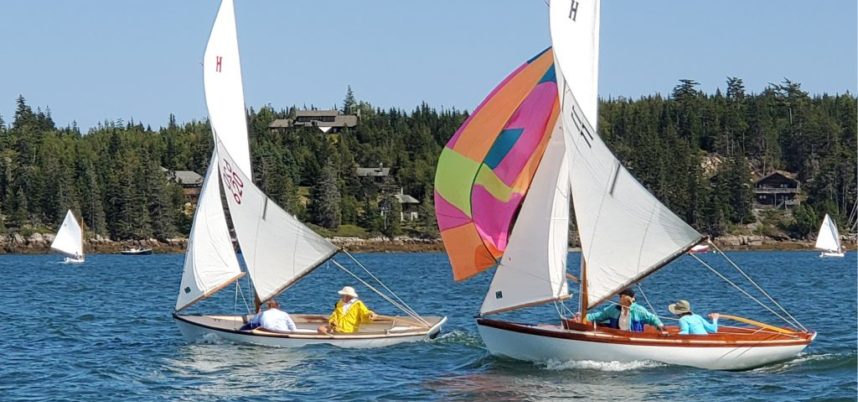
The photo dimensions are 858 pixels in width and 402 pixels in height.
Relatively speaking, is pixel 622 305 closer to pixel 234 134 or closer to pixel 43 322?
pixel 234 134

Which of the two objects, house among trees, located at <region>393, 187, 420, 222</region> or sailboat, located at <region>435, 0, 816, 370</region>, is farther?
house among trees, located at <region>393, 187, 420, 222</region>

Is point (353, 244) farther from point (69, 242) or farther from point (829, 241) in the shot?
point (829, 241)

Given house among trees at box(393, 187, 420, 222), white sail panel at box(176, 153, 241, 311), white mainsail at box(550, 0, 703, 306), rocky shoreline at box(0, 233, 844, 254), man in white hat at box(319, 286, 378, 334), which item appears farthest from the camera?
house among trees at box(393, 187, 420, 222)

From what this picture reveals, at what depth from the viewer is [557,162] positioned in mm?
25453

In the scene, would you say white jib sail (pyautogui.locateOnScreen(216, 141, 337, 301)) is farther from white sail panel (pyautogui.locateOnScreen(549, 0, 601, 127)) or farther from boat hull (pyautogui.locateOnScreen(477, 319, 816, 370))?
white sail panel (pyautogui.locateOnScreen(549, 0, 601, 127))

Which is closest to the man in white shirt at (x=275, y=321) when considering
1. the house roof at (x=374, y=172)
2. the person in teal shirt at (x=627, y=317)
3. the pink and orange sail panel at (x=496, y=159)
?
the pink and orange sail panel at (x=496, y=159)

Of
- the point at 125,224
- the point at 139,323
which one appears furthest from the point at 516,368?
the point at 125,224

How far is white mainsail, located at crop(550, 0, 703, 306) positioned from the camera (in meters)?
24.4

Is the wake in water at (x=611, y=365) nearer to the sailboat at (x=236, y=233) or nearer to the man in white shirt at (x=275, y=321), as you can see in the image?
the sailboat at (x=236, y=233)

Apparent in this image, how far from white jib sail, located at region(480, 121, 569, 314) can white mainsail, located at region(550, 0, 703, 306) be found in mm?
499

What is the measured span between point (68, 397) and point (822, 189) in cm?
15291

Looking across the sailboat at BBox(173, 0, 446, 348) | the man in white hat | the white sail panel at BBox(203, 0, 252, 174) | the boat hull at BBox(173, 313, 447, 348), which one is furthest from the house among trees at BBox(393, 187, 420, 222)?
the man in white hat

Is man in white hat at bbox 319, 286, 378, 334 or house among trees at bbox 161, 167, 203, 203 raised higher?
house among trees at bbox 161, 167, 203, 203

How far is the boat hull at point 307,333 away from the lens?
2853 cm
